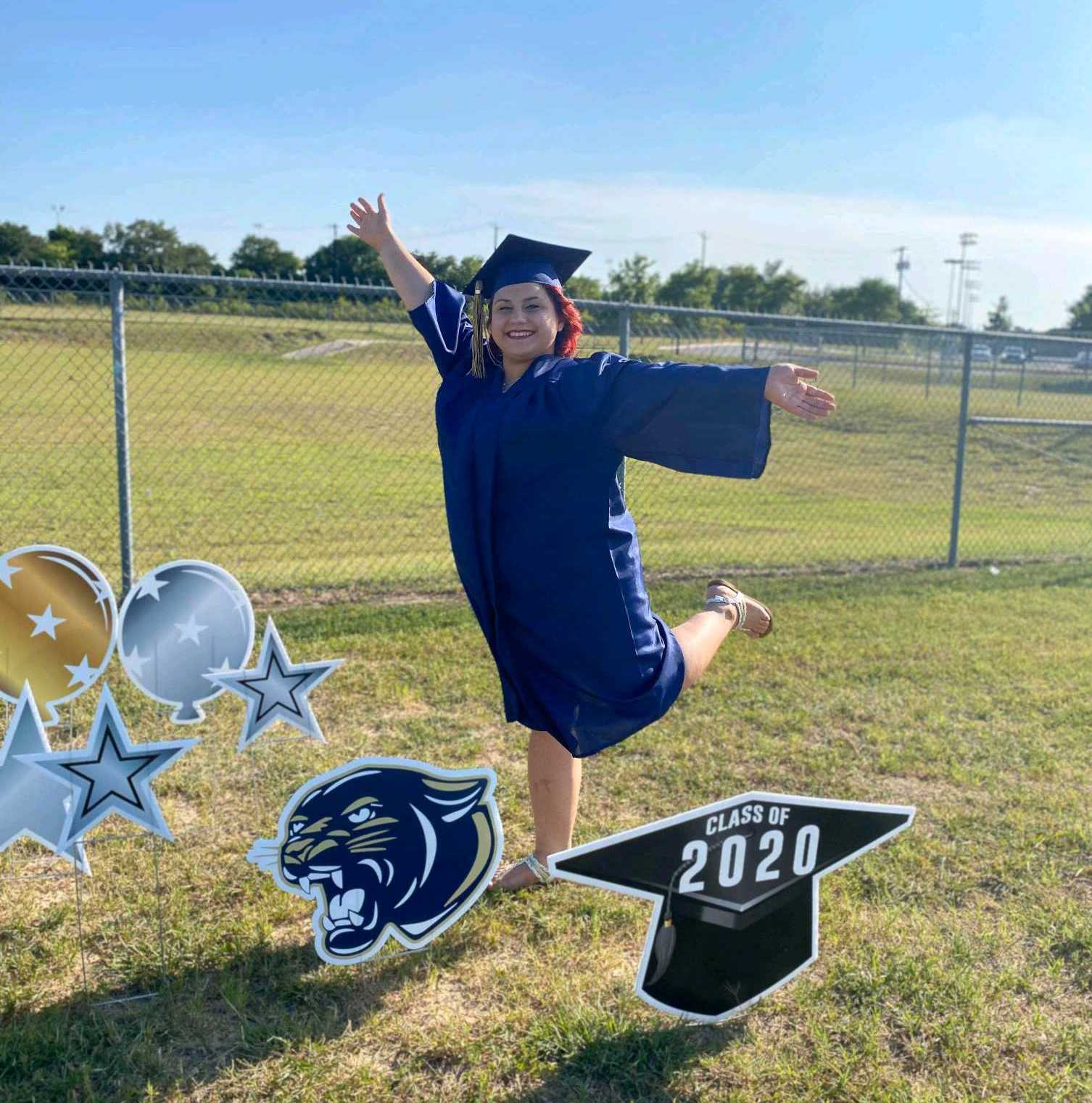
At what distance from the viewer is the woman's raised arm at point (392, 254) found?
A: 3074 mm

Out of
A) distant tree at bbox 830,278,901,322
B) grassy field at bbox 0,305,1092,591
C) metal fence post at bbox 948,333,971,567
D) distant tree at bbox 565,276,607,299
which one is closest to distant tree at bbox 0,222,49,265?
grassy field at bbox 0,305,1092,591

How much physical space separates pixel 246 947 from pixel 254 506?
7.03 metres

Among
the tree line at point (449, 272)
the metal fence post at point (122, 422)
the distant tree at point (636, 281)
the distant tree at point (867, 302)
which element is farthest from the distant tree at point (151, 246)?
the distant tree at point (867, 302)

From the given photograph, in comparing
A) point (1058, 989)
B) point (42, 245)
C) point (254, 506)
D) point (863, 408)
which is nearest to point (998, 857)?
point (1058, 989)

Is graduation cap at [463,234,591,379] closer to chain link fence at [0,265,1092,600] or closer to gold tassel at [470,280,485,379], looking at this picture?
gold tassel at [470,280,485,379]

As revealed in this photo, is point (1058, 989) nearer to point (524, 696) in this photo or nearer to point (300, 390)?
point (524, 696)

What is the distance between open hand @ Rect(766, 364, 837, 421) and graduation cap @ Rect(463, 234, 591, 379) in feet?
2.61

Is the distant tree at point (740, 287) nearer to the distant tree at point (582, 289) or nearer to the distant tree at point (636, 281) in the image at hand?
the distant tree at point (636, 281)

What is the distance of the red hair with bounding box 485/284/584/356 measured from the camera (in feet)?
9.40

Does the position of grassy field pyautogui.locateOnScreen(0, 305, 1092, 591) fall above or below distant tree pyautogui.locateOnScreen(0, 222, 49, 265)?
below

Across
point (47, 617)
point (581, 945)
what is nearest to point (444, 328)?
point (47, 617)

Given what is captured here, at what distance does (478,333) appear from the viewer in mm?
2898

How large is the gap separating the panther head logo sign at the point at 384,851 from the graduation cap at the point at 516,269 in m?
1.15

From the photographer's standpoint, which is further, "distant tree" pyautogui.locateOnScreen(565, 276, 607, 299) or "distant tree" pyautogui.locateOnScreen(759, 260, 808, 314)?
"distant tree" pyautogui.locateOnScreen(759, 260, 808, 314)
